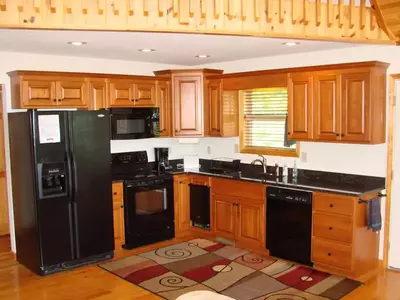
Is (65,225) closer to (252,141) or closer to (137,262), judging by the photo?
(137,262)

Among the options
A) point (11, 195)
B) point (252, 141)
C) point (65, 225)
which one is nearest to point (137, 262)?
point (65, 225)

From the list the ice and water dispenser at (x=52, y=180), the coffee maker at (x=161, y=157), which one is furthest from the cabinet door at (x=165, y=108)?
the ice and water dispenser at (x=52, y=180)

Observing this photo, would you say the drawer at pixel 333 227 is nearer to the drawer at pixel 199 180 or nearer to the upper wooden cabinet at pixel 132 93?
the drawer at pixel 199 180

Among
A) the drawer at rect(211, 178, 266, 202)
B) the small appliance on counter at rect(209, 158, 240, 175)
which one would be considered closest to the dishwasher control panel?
the drawer at rect(211, 178, 266, 202)

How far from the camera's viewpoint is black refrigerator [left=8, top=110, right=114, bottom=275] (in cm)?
463

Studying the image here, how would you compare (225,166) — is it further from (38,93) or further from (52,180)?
(38,93)

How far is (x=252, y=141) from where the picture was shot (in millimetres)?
5973

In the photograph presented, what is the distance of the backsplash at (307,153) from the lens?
473 cm

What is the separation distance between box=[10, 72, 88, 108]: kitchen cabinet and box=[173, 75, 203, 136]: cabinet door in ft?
4.16

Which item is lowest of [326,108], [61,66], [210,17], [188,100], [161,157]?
[161,157]

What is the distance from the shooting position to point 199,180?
5844 millimetres

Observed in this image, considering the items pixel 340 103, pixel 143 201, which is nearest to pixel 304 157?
pixel 340 103

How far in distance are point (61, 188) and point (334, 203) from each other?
2.87 metres

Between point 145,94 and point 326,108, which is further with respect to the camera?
point 145,94
